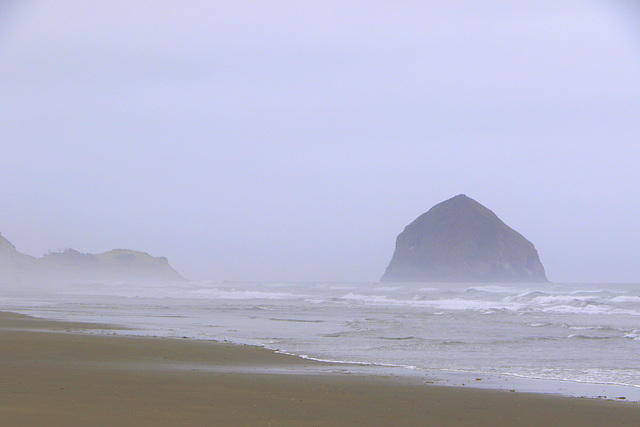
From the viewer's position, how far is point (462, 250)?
11169cm

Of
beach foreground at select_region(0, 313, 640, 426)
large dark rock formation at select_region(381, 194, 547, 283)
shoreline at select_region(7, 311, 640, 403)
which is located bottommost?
shoreline at select_region(7, 311, 640, 403)

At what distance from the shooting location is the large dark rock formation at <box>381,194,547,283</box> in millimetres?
108938

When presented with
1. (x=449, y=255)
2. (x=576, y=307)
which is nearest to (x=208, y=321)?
(x=576, y=307)

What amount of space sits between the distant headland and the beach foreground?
12146cm

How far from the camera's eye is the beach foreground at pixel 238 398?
6.05m

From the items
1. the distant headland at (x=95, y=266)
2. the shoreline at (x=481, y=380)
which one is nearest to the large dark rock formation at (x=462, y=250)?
the distant headland at (x=95, y=266)

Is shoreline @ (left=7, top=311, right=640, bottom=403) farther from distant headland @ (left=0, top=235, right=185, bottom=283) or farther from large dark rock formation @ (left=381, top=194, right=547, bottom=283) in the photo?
distant headland @ (left=0, top=235, right=185, bottom=283)

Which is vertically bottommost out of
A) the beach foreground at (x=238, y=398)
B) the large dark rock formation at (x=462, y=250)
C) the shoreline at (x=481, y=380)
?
the shoreline at (x=481, y=380)

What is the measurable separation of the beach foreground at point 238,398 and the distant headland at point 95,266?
12146cm

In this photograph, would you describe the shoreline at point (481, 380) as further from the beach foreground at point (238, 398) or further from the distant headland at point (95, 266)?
the distant headland at point (95, 266)

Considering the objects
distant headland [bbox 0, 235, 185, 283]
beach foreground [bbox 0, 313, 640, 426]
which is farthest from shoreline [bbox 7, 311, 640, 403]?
distant headland [bbox 0, 235, 185, 283]

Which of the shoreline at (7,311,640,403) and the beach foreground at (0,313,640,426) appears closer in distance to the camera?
the beach foreground at (0,313,640,426)

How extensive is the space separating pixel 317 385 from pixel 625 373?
537 centimetres

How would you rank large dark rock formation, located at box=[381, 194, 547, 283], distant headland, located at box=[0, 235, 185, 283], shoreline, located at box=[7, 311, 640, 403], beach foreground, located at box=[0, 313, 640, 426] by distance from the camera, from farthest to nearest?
distant headland, located at box=[0, 235, 185, 283] < large dark rock formation, located at box=[381, 194, 547, 283] < shoreline, located at box=[7, 311, 640, 403] < beach foreground, located at box=[0, 313, 640, 426]
